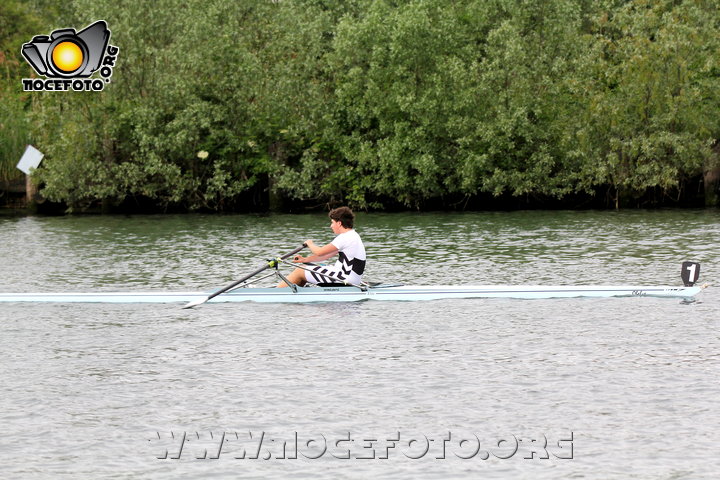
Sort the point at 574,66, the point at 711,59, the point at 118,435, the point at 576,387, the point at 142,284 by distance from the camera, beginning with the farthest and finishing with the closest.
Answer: the point at 574,66 → the point at 711,59 → the point at 142,284 → the point at 576,387 → the point at 118,435

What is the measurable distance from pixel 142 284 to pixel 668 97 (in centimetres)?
3276

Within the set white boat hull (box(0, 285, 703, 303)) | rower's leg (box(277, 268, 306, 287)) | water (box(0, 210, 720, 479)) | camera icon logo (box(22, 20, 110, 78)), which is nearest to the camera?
water (box(0, 210, 720, 479))

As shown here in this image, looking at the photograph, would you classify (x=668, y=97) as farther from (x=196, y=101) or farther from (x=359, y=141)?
(x=196, y=101)

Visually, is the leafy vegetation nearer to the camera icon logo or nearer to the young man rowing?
the camera icon logo

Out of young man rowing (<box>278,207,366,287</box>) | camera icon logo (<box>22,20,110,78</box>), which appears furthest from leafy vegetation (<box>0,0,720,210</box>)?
young man rowing (<box>278,207,366,287</box>)

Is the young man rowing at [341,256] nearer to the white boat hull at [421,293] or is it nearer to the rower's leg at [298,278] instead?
the rower's leg at [298,278]

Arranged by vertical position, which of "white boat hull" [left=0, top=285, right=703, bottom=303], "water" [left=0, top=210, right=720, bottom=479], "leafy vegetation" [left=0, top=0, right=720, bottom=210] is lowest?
"water" [left=0, top=210, right=720, bottom=479]

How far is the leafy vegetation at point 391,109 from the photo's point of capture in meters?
49.9

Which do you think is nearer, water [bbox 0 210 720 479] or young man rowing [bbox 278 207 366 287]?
water [bbox 0 210 720 479]

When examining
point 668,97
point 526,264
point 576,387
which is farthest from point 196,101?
point 576,387

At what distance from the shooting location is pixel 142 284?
24.0 meters

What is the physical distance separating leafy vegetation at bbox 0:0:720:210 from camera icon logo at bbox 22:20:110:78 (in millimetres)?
820

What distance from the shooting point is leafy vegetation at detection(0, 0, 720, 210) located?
164ft

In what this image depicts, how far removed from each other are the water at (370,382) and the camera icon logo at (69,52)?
26.3 meters
